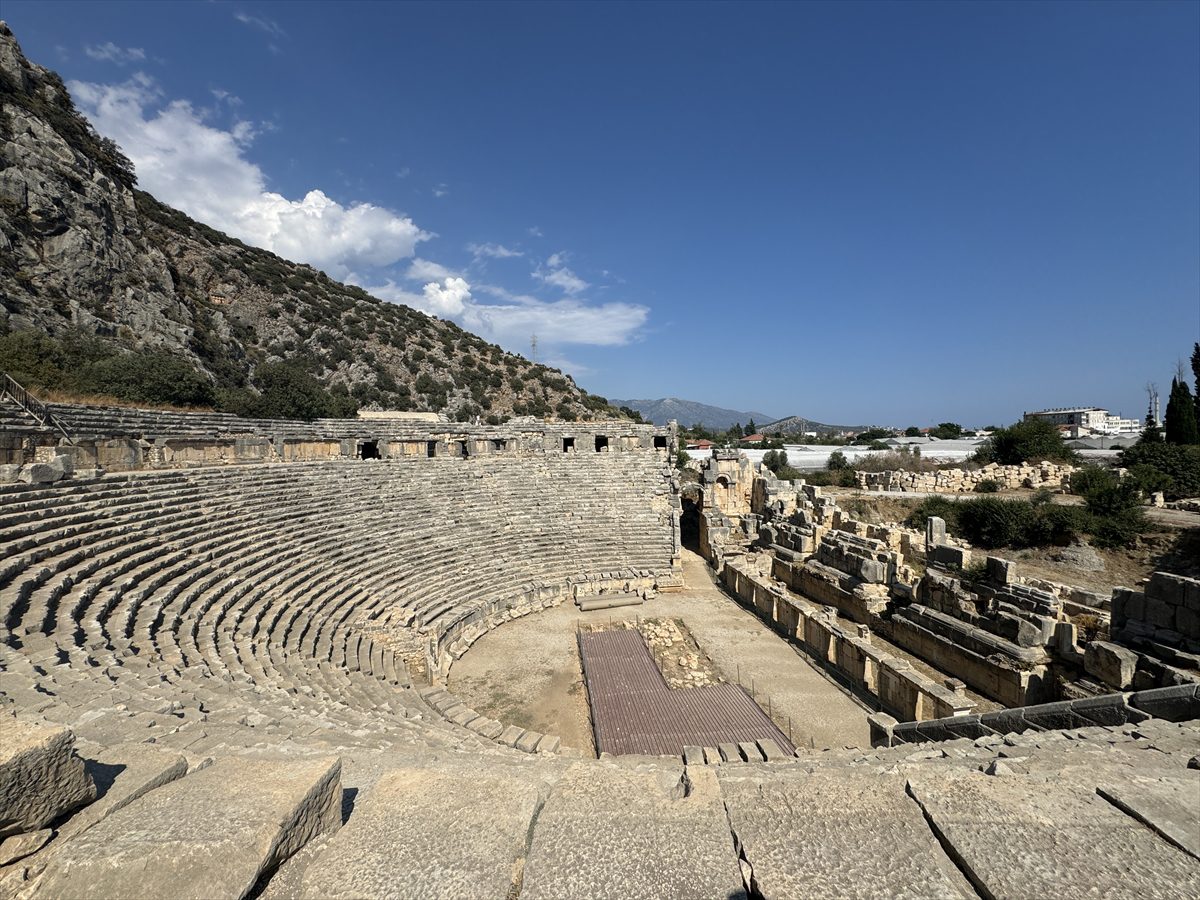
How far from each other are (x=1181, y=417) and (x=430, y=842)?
151ft

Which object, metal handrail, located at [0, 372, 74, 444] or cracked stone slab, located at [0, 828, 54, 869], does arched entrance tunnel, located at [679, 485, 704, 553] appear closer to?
metal handrail, located at [0, 372, 74, 444]

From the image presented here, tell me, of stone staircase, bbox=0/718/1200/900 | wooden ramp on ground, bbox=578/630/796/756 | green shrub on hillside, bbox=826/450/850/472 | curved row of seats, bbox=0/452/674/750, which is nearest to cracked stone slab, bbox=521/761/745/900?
stone staircase, bbox=0/718/1200/900

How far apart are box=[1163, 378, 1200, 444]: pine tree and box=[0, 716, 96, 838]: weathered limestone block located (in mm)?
45363

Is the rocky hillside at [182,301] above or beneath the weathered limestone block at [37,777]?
above

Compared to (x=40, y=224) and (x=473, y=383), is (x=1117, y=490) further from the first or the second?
(x=40, y=224)

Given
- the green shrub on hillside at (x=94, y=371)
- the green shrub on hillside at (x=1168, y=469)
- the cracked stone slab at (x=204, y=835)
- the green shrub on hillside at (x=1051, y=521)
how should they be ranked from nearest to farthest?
the cracked stone slab at (x=204, y=835), the green shrub on hillside at (x=94, y=371), the green shrub on hillside at (x=1051, y=521), the green shrub on hillside at (x=1168, y=469)

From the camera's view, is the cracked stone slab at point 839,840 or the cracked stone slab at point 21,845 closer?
the cracked stone slab at point 21,845

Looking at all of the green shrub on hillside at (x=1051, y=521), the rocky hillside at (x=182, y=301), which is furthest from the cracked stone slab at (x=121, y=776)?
the green shrub on hillside at (x=1051, y=521)

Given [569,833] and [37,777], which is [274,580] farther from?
[569,833]

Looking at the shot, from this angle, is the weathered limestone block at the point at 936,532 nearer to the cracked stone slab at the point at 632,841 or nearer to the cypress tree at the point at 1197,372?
the cracked stone slab at the point at 632,841

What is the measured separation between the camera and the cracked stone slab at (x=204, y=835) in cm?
177

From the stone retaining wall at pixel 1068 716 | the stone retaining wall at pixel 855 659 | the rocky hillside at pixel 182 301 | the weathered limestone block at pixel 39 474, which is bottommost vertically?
the stone retaining wall at pixel 855 659

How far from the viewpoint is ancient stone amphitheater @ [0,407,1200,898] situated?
2.13 m

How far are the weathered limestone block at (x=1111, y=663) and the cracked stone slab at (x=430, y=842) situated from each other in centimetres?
921
